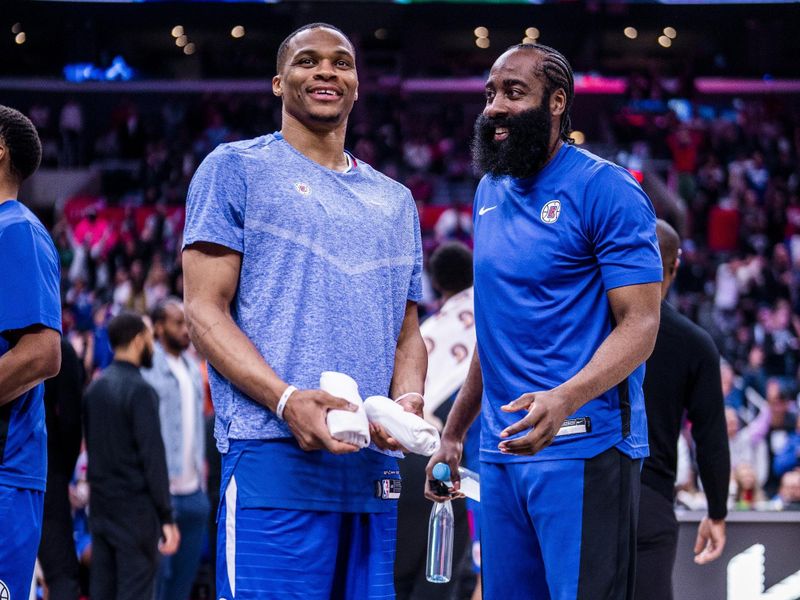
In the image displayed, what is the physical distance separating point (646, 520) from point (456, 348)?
158 cm

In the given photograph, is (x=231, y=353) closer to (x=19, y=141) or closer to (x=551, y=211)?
(x=551, y=211)

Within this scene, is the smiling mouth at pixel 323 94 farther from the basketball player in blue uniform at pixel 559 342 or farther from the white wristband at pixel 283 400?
the white wristband at pixel 283 400

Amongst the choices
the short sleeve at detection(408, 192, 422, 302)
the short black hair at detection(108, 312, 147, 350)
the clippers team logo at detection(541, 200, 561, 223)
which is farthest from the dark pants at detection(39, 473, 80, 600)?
the clippers team logo at detection(541, 200, 561, 223)

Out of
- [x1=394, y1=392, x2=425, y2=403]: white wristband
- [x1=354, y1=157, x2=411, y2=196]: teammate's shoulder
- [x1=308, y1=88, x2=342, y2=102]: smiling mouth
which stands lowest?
[x1=394, y1=392, x2=425, y2=403]: white wristband

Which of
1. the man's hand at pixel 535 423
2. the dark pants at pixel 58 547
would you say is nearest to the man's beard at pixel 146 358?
the dark pants at pixel 58 547

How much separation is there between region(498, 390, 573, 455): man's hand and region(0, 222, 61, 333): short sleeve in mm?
1402

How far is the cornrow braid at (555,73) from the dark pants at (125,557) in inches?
159

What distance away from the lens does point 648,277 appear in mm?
3256

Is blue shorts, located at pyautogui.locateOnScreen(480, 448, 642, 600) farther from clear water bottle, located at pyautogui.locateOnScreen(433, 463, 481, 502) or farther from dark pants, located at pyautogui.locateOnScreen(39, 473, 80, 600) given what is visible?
dark pants, located at pyautogui.locateOnScreen(39, 473, 80, 600)

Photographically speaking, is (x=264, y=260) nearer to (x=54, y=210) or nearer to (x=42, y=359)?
(x=42, y=359)

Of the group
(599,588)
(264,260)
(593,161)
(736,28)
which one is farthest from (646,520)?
(736,28)

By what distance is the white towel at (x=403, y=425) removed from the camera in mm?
2648

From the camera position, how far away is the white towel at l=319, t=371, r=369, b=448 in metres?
2.54

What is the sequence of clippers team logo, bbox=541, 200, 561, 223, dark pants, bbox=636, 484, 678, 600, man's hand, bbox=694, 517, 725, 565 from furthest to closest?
man's hand, bbox=694, 517, 725, 565 → dark pants, bbox=636, 484, 678, 600 → clippers team logo, bbox=541, 200, 561, 223
